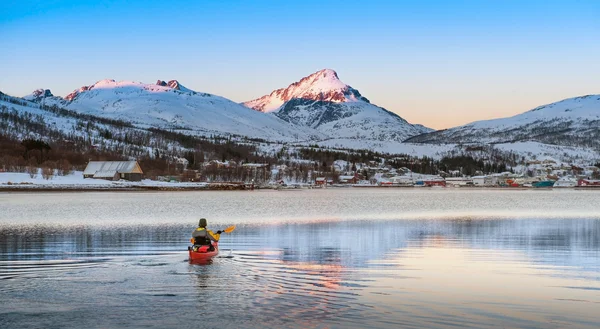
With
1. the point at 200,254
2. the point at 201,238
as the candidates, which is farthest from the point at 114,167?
the point at 200,254

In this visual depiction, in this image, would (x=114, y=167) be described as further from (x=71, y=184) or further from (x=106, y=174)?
(x=71, y=184)

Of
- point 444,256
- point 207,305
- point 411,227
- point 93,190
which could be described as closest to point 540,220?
point 411,227

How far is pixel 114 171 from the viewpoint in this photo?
161250 mm

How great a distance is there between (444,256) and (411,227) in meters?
16.2

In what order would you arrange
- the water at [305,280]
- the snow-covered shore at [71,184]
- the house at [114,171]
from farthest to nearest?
the house at [114,171] < the snow-covered shore at [71,184] < the water at [305,280]

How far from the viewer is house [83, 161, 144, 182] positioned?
528 feet

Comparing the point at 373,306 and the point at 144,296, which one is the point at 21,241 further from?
the point at 373,306

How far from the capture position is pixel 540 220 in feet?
166

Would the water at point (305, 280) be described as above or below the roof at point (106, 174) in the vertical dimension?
below

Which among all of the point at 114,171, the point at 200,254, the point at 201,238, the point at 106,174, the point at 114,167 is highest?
the point at 114,167

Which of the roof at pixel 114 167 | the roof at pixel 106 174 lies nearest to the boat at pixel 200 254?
the roof at pixel 106 174

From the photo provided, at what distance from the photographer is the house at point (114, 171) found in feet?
528

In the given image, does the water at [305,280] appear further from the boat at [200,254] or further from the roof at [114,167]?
the roof at [114,167]

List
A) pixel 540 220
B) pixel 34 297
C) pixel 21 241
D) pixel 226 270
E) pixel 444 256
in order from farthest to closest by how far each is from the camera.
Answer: pixel 540 220
pixel 21 241
pixel 444 256
pixel 226 270
pixel 34 297
